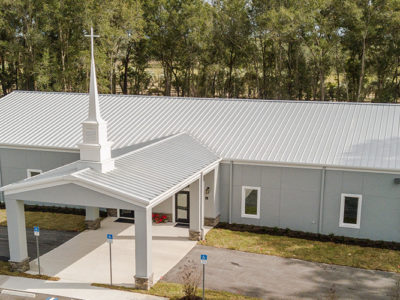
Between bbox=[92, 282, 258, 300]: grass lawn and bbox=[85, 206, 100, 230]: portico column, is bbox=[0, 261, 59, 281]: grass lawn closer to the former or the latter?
bbox=[92, 282, 258, 300]: grass lawn

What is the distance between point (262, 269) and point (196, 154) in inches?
242

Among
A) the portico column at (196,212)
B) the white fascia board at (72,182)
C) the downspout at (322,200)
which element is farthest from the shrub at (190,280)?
the downspout at (322,200)

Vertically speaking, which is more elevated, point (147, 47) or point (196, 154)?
point (147, 47)

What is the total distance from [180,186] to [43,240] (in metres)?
7.59

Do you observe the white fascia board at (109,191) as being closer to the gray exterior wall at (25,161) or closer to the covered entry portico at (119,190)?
the covered entry portico at (119,190)

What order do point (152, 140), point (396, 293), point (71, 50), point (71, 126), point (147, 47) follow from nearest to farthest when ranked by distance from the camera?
point (396, 293), point (152, 140), point (71, 126), point (71, 50), point (147, 47)

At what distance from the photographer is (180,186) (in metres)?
15.6

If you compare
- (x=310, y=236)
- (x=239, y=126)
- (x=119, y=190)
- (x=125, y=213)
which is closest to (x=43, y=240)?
(x=125, y=213)

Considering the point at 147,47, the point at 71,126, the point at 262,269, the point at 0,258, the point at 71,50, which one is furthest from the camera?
the point at 147,47

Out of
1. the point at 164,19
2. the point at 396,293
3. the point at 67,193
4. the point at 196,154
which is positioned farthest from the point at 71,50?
the point at 396,293

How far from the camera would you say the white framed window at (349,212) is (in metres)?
18.4

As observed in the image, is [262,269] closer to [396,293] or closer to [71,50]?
[396,293]

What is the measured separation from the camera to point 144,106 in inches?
985

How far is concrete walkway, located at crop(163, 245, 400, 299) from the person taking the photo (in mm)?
13891
